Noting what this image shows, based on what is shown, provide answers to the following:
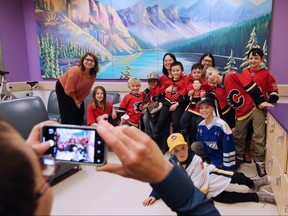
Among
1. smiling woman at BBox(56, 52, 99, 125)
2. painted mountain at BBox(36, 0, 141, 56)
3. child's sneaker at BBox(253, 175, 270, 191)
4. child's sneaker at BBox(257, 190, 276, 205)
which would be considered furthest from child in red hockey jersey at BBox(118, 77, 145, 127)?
child's sneaker at BBox(257, 190, 276, 205)

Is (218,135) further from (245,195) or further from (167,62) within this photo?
(167,62)

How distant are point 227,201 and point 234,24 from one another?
247 centimetres

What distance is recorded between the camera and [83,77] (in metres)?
3.06

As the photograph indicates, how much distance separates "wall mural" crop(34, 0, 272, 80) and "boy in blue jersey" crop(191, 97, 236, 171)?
1305 millimetres

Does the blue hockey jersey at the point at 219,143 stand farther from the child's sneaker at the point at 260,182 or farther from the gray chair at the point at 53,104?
the gray chair at the point at 53,104

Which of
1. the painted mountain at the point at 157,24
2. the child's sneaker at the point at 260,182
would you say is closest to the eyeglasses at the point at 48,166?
the child's sneaker at the point at 260,182

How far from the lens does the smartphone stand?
29.0 inches

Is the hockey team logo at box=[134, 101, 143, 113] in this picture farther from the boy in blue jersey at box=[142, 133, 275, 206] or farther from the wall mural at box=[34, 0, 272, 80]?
the boy in blue jersey at box=[142, 133, 275, 206]

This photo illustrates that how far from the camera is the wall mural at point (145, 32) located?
3.50 meters

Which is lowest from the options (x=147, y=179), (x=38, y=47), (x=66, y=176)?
(x=66, y=176)

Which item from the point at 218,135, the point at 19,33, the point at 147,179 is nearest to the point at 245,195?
the point at 218,135

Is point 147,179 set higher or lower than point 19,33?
lower

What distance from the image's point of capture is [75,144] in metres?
0.79

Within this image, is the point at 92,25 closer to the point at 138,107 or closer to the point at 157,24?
the point at 157,24
